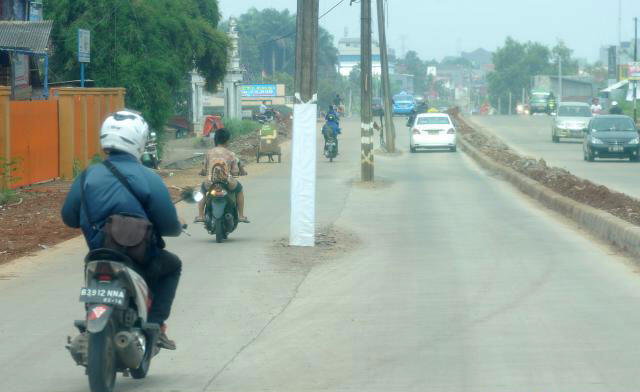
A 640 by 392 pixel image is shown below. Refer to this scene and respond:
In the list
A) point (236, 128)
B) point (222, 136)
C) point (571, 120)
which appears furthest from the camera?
point (236, 128)

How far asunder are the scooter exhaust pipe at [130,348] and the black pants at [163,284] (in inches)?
12.2

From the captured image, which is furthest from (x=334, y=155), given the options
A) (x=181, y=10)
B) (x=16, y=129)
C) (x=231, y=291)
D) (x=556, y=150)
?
(x=231, y=291)

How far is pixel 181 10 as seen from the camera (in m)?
33.7

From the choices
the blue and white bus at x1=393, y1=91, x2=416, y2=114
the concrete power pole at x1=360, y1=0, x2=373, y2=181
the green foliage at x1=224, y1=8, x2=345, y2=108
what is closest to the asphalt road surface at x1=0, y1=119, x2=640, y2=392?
the concrete power pole at x1=360, y1=0, x2=373, y2=181

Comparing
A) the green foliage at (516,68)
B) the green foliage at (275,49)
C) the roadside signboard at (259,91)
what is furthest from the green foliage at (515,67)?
the roadside signboard at (259,91)

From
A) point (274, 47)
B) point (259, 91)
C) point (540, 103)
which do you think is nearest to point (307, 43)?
point (259, 91)

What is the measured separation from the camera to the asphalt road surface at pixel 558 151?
28500 millimetres

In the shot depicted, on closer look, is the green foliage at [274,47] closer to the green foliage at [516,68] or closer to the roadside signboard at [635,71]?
the green foliage at [516,68]

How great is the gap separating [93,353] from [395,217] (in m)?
12.8

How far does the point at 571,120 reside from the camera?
49.5 m

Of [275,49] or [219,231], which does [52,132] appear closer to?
[219,231]

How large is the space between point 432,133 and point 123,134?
124 ft

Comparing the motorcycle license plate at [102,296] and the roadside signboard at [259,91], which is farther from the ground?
the roadside signboard at [259,91]

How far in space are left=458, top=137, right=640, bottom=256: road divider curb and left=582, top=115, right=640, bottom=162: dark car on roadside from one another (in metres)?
9.13
